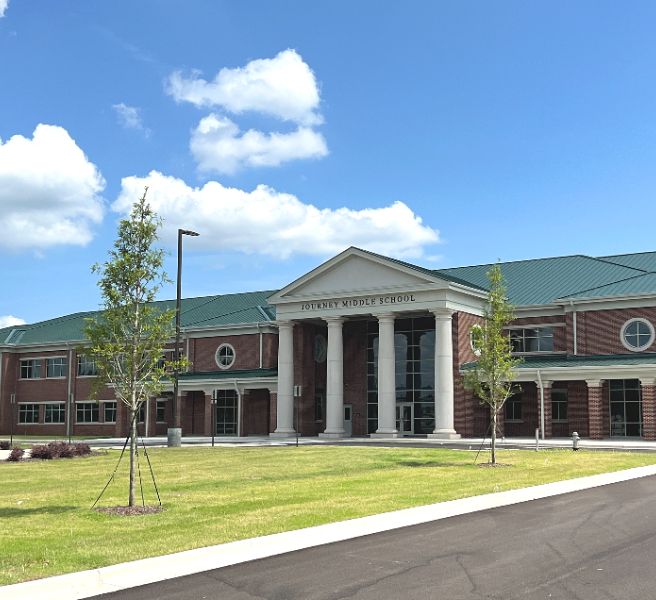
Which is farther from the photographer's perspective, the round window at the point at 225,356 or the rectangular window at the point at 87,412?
the rectangular window at the point at 87,412

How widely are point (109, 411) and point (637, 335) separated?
38.2m

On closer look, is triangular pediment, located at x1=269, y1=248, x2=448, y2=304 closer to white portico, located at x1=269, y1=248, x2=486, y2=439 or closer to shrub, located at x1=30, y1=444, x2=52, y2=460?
white portico, located at x1=269, y1=248, x2=486, y2=439

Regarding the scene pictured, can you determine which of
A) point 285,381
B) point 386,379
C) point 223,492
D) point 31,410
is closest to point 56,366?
point 31,410

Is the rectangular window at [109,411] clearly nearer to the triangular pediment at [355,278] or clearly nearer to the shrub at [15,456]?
the triangular pediment at [355,278]

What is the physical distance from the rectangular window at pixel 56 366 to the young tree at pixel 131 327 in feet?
172

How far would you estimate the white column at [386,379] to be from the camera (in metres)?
47.2

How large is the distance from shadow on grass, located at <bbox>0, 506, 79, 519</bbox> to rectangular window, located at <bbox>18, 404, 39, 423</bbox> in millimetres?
54101

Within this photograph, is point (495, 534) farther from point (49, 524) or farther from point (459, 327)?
point (459, 327)

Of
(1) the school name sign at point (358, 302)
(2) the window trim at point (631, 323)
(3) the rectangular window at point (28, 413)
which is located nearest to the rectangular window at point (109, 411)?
(3) the rectangular window at point (28, 413)

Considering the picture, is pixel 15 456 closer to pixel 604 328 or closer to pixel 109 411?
pixel 604 328

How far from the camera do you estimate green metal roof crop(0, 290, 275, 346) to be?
193ft

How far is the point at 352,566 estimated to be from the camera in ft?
33.4

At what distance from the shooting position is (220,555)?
10859 millimetres

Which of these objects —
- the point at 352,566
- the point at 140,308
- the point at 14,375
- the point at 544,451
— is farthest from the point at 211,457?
the point at 14,375
